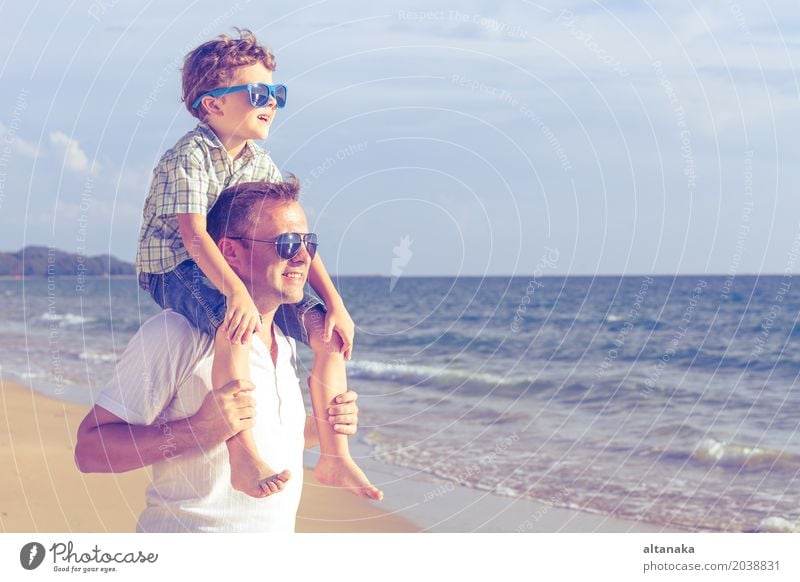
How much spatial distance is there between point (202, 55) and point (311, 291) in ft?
3.87

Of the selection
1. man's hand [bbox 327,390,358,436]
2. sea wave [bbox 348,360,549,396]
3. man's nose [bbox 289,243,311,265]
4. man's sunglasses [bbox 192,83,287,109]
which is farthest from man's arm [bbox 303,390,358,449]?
sea wave [bbox 348,360,549,396]

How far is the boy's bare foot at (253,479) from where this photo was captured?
3.92 meters

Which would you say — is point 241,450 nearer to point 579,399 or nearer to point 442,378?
point 579,399

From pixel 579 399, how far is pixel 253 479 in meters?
13.4

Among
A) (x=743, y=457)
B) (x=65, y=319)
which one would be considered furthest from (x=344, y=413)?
(x=65, y=319)

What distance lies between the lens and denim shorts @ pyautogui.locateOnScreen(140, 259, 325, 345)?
162 inches

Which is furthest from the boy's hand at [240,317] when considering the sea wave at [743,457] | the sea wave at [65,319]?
the sea wave at [65,319]

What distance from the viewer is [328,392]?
4551mm

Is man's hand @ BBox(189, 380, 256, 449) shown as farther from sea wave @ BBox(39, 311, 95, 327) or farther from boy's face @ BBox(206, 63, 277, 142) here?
sea wave @ BBox(39, 311, 95, 327)

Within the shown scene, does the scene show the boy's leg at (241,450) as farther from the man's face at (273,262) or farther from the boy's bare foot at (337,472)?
the boy's bare foot at (337,472)

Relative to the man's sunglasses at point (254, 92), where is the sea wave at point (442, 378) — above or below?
below

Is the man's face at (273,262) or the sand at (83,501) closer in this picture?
the man's face at (273,262)

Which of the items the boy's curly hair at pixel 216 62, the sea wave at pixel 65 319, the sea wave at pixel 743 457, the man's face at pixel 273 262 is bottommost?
the sea wave at pixel 743 457
